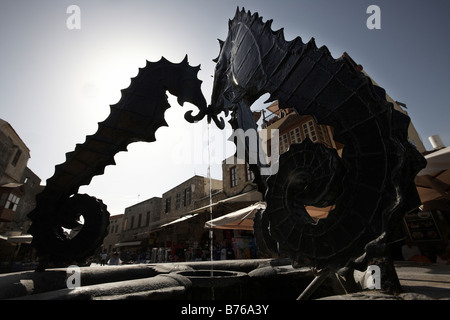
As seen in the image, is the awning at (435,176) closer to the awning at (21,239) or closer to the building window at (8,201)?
the awning at (21,239)

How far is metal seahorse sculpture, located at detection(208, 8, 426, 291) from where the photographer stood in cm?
148

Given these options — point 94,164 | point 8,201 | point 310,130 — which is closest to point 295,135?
point 310,130

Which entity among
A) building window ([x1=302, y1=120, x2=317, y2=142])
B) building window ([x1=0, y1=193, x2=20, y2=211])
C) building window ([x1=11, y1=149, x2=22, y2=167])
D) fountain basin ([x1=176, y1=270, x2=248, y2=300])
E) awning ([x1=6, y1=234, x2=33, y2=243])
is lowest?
fountain basin ([x1=176, y1=270, x2=248, y2=300])

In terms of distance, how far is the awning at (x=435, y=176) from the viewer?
4.66 metres

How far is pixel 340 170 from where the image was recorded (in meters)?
1.79

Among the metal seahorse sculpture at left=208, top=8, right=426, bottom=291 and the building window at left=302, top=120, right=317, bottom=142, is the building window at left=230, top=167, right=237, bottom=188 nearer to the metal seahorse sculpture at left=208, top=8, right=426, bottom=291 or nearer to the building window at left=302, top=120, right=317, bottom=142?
the building window at left=302, top=120, right=317, bottom=142

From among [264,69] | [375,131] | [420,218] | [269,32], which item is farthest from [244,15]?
[420,218]

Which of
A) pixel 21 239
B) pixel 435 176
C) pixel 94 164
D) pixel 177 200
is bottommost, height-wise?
pixel 94 164

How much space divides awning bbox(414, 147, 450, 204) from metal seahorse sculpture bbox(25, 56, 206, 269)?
17.6 feet

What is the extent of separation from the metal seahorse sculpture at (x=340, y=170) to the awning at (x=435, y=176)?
4242 millimetres

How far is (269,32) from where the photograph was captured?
2.66 meters

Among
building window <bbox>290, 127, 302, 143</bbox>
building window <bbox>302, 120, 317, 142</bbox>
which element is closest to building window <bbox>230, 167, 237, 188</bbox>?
building window <bbox>290, 127, 302, 143</bbox>

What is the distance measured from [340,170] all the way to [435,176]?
7037 millimetres

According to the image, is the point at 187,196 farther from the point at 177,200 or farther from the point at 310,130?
the point at 310,130
